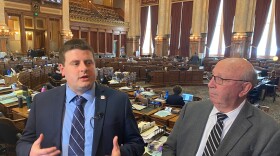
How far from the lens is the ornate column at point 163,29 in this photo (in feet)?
63.8

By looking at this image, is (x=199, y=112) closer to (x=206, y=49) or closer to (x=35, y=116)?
(x=35, y=116)

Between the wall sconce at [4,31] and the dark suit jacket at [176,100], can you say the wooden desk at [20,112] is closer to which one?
the dark suit jacket at [176,100]

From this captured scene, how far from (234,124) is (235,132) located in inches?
2.4

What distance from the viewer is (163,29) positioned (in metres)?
19.8

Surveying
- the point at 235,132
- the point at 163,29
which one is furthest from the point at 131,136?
the point at 163,29

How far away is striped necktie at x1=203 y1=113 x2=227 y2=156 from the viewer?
5.38 ft

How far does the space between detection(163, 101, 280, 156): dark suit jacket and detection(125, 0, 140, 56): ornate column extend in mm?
21615

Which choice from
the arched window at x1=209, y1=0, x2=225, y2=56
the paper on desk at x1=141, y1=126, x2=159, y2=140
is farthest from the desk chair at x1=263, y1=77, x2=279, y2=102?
the arched window at x1=209, y1=0, x2=225, y2=56

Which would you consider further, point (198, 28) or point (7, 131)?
point (198, 28)

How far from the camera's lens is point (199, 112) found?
186 cm

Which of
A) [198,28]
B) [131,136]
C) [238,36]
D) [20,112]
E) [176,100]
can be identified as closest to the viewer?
[131,136]

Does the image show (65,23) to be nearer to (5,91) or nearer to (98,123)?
(5,91)

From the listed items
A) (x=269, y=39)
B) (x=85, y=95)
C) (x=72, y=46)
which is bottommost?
(x=85, y=95)

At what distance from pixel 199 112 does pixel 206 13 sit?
18.6 meters
